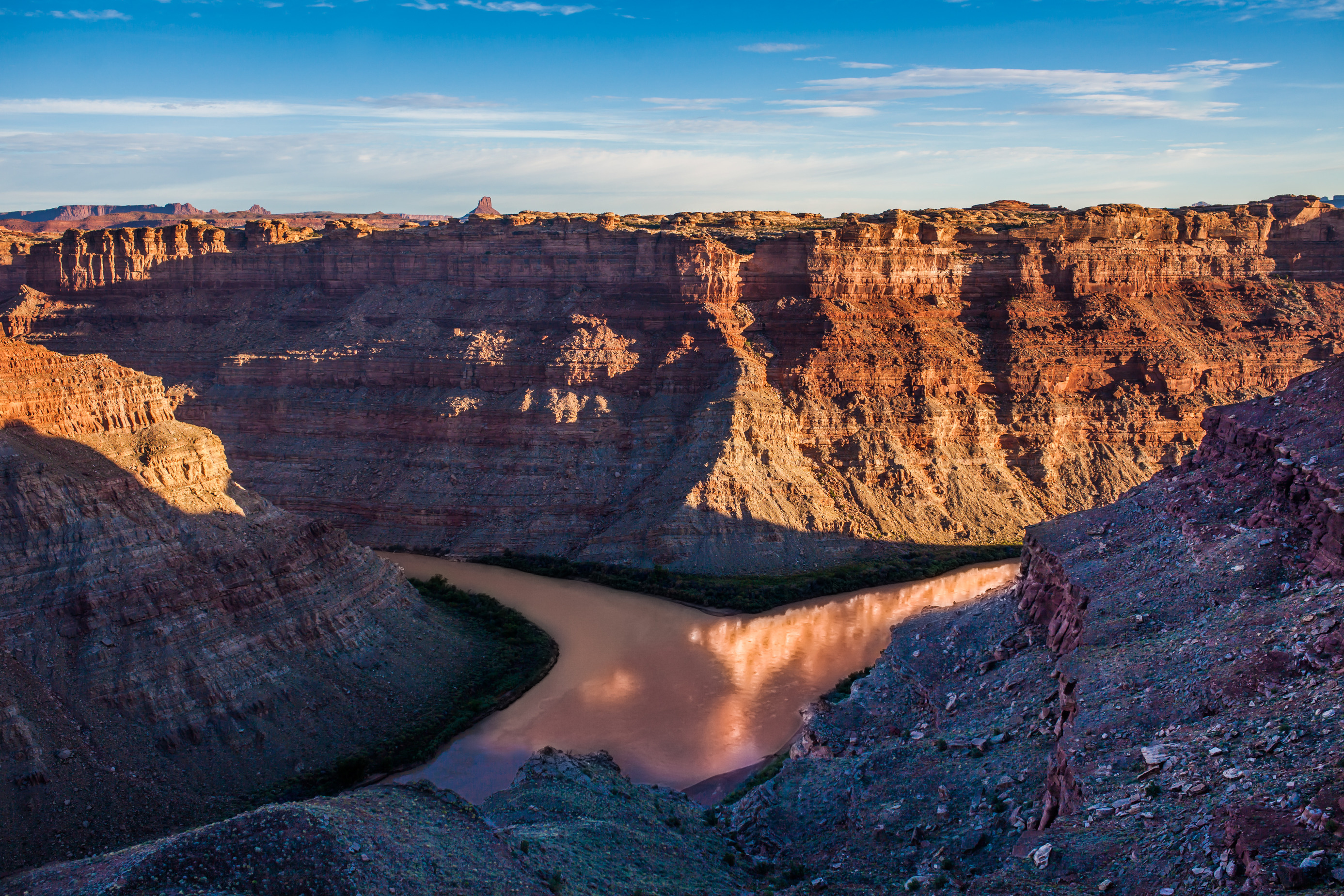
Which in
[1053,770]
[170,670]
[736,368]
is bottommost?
[170,670]

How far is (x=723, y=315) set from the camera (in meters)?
60.5

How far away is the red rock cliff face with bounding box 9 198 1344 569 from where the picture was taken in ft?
182

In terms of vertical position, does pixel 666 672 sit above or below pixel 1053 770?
below

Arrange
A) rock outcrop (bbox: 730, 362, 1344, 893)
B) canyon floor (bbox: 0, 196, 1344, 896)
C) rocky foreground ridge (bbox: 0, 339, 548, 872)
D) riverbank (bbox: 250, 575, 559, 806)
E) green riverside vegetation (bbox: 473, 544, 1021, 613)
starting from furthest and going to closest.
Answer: green riverside vegetation (bbox: 473, 544, 1021, 613) < riverbank (bbox: 250, 575, 559, 806) < rocky foreground ridge (bbox: 0, 339, 548, 872) < canyon floor (bbox: 0, 196, 1344, 896) < rock outcrop (bbox: 730, 362, 1344, 893)

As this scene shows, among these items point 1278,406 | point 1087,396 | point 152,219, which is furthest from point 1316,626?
point 152,219

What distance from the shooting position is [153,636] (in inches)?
1123

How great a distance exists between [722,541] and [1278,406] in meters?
29.1

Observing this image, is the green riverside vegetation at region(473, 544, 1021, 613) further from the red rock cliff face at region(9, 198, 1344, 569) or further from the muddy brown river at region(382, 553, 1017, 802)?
the red rock cliff face at region(9, 198, 1344, 569)

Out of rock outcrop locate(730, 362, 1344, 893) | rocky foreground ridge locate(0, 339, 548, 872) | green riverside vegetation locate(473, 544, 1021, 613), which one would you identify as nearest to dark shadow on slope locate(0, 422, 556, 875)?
rocky foreground ridge locate(0, 339, 548, 872)

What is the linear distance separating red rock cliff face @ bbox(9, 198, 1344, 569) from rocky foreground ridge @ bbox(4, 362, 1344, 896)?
25015mm

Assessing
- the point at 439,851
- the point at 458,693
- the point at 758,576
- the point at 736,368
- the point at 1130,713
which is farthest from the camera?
the point at 736,368

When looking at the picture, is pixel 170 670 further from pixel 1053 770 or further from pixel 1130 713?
pixel 1130 713

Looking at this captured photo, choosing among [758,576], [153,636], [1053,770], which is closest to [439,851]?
[1053,770]

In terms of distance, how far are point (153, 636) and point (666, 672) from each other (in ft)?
57.0
